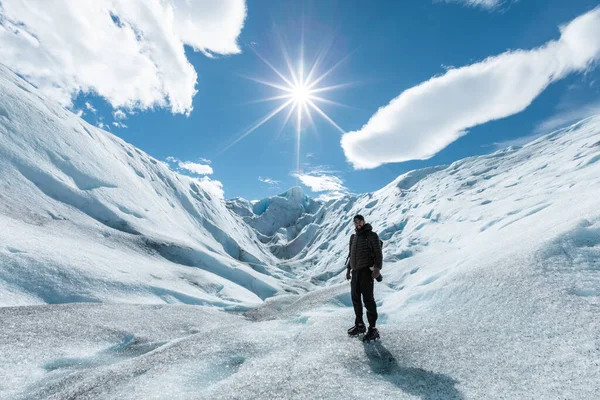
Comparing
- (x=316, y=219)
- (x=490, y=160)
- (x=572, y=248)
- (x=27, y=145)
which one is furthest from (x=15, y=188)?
(x=316, y=219)

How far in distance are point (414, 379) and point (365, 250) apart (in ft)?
8.73

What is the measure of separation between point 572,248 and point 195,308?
12.2m

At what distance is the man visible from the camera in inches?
255

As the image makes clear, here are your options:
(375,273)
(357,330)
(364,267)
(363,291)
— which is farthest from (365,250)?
(357,330)

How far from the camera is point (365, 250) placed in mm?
6695

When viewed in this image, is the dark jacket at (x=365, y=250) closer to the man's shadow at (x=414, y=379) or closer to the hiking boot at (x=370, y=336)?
the hiking boot at (x=370, y=336)

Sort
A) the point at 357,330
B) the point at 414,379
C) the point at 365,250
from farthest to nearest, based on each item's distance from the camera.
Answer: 1. the point at 365,250
2. the point at 357,330
3. the point at 414,379

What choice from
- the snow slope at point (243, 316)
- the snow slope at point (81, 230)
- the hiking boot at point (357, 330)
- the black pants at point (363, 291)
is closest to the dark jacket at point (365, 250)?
the black pants at point (363, 291)

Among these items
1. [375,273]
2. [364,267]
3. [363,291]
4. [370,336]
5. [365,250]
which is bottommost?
[370,336]

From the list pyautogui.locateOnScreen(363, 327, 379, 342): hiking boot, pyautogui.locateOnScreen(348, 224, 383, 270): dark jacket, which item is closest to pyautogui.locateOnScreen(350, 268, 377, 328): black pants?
pyautogui.locateOnScreen(348, 224, 383, 270): dark jacket

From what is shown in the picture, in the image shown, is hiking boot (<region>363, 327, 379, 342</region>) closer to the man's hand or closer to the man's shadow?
the man's shadow

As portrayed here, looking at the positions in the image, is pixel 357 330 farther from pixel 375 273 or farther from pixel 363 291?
pixel 375 273

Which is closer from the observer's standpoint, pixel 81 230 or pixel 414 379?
pixel 414 379

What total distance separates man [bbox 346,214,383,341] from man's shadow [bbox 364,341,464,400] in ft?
3.58
